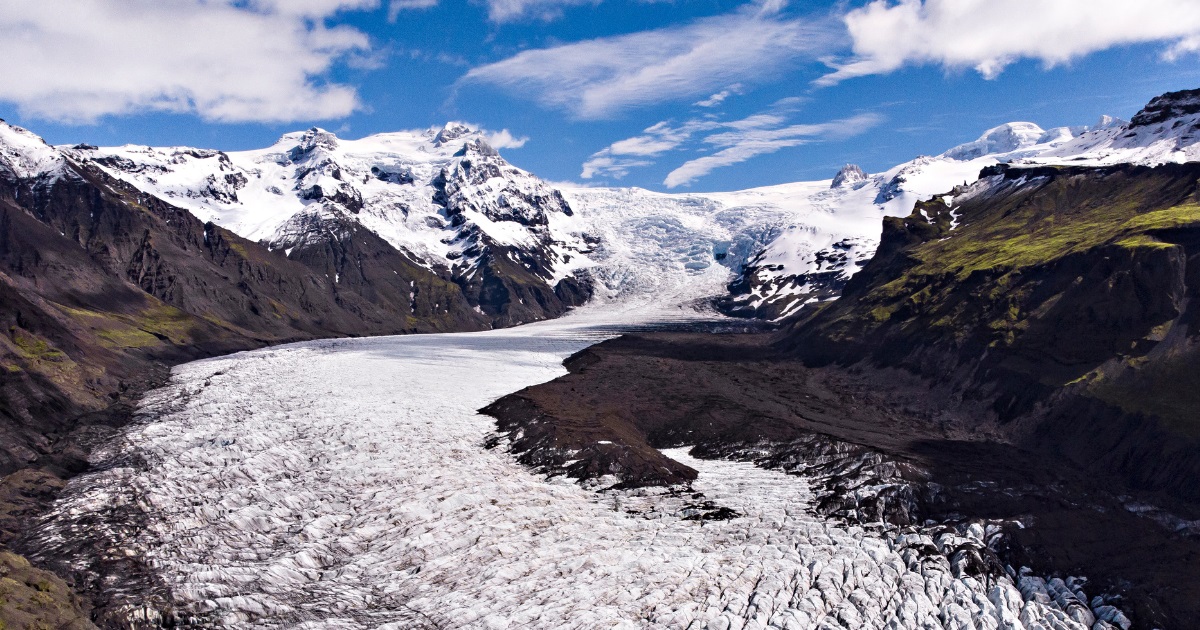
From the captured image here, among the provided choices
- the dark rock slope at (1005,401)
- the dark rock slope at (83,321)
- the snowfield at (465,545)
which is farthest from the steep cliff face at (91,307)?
the dark rock slope at (1005,401)

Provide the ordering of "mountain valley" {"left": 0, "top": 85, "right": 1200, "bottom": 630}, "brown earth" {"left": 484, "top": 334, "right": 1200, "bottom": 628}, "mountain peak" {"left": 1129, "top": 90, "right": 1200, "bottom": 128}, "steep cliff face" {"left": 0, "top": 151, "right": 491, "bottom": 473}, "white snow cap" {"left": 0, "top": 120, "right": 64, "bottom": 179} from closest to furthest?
"mountain valley" {"left": 0, "top": 85, "right": 1200, "bottom": 630}
"brown earth" {"left": 484, "top": 334, "right": 1200, "bottom": 628}
"steep cliff face" {"left": 0, "top": 151, "right": 491, "bottom": 473}
"mountain peak" {"left": 1129, "top": 90, "right": 1200, "bottom": 128}
"white snow cap" {"left": 0, "top": 120, "right": 64, "bottom": 179}

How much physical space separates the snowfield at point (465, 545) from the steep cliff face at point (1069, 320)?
94.9 ft

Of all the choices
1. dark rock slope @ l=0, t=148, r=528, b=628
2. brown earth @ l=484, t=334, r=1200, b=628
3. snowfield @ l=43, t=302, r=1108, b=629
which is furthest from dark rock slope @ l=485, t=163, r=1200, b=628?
dark rock slope @ l=0, t=148, r=528, b=628

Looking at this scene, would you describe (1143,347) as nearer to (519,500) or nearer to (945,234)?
(519,500)

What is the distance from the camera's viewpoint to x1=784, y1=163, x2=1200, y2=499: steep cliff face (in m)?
59.5

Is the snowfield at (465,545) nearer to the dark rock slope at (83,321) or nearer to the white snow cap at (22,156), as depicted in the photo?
the dark rock slope at (83,321)

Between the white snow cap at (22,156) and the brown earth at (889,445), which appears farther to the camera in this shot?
the white snow cap at (22,156)

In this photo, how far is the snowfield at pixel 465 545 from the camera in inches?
1334

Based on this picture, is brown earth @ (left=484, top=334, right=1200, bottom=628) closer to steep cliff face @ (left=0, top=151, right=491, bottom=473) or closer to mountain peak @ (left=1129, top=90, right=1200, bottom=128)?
A: steep cliff face @ (left=0, top=151, right=491, bottom=473)

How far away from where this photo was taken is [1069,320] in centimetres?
7681

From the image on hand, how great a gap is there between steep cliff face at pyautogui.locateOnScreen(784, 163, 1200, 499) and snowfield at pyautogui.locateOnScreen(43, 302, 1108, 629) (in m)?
28.9

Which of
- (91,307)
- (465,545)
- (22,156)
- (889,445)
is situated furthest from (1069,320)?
(22,156)

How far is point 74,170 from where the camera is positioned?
639 ft

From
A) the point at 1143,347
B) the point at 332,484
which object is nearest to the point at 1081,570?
the point at 1143,347
